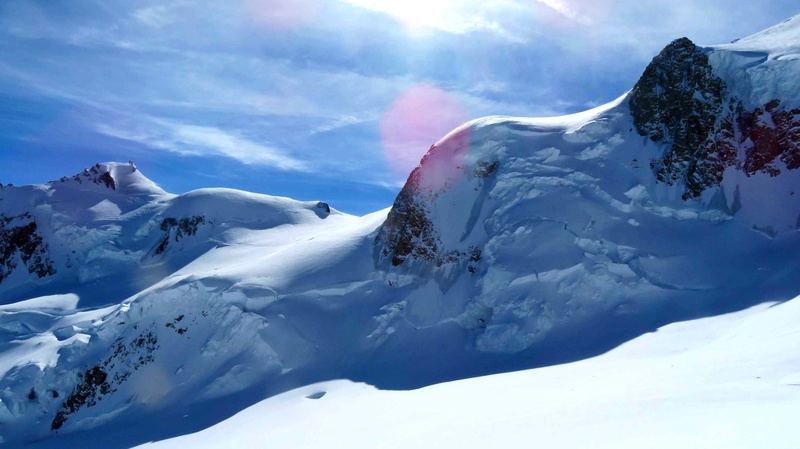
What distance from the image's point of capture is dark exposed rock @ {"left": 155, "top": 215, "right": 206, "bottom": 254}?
6481 centimetres

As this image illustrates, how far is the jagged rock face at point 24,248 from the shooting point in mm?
66500

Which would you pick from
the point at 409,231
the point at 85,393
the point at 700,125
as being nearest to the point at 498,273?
the point at 409,231

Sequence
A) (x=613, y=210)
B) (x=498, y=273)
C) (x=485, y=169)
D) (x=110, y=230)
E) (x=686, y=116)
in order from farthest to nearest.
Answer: (x=110, y=230) < (x=485, y=169) < (x=686, y=116) < (x=613, y=210) < (x=498, y=273)

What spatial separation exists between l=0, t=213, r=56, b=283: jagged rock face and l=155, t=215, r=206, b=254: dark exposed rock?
1437 centimetres

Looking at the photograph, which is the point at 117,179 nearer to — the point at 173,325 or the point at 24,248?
the point at 24,248

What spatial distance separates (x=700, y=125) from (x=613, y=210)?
863cm

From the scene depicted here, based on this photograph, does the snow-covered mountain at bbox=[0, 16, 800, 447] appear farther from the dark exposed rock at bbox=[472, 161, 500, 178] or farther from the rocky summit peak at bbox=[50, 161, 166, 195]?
the rocky summit peak at bbox=[50, 161, 166, 195]

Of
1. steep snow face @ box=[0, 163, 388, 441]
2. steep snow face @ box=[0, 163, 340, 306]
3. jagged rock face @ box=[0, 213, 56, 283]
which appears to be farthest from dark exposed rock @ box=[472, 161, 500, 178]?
jagged rock face @ box=[0, 213, 56, 283]

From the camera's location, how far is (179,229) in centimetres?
6581

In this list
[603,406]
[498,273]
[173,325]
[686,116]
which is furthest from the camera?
[173,325]

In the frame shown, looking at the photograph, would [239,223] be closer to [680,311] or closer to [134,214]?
[134,214]

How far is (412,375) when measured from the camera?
2983 cm

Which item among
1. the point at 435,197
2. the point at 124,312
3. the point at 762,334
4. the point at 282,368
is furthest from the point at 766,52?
the point at 124,312

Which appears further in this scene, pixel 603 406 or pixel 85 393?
pixel 85 393
